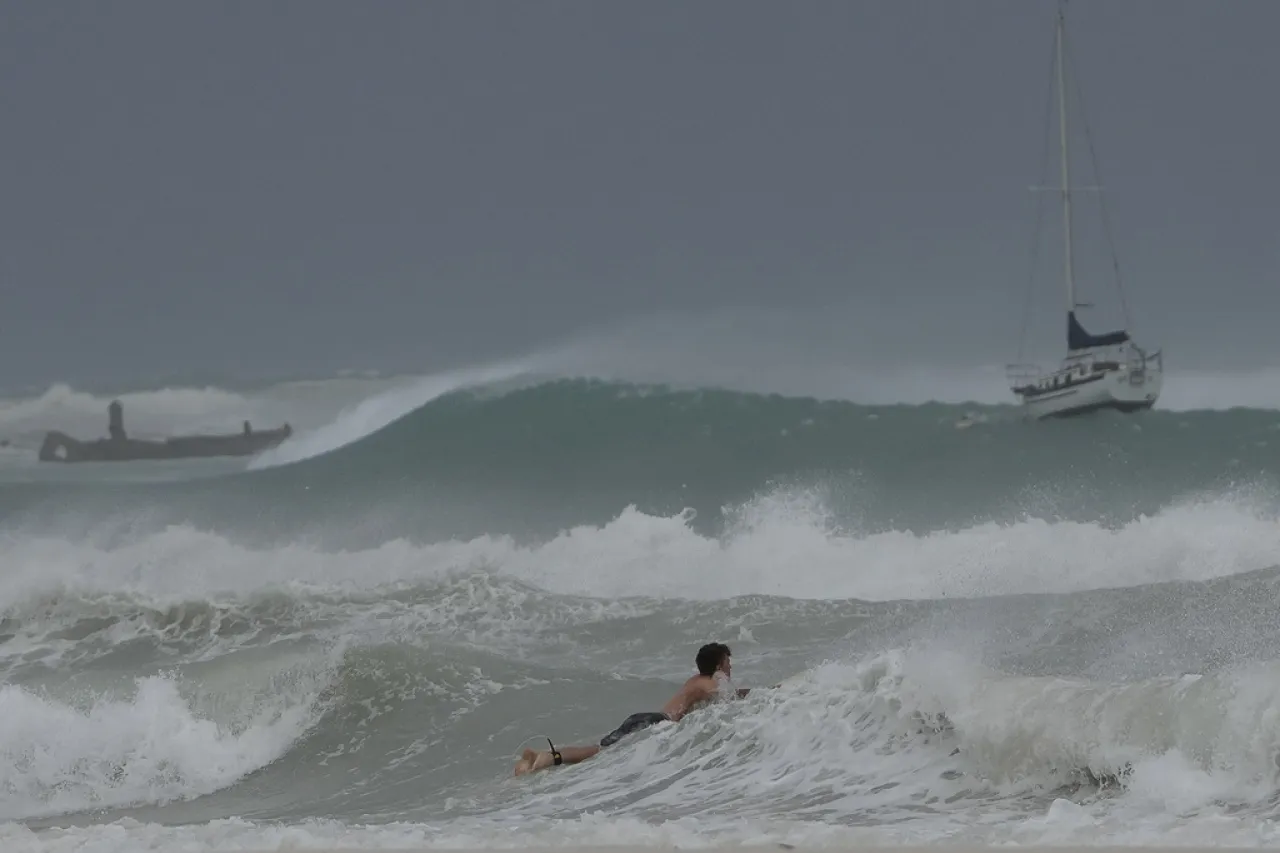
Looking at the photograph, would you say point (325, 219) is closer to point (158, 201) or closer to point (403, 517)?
point (158, 201)

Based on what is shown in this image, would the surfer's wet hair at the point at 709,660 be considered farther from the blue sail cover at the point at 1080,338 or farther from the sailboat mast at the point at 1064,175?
the sailboat mast at the point at 1064,175

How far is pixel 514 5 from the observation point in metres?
14.6

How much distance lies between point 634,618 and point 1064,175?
229 inches

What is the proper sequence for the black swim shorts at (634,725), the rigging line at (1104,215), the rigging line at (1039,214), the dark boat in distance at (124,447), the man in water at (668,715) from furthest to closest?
the dark boat in distance at (124,447)
the rigging line at (1039,214)
the rigging line at (1104,215)
the black swim shorts at (634,725)
the man in water at (668,715)

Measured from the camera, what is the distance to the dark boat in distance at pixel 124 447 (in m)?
14.2

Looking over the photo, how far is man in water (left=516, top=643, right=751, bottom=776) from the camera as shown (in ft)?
16.4

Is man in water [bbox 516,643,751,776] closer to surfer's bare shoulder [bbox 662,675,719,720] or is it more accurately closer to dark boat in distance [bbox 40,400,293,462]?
surfer's bare shoulder [bbox 662,675,719,720]

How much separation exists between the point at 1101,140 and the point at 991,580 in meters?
4.47

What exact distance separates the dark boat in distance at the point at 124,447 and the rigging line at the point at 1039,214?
656cm

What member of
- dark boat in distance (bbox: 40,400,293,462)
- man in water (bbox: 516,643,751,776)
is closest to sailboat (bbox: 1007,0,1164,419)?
dark boat in distance (bbox: 40,400,293,462)

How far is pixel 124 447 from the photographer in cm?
1434

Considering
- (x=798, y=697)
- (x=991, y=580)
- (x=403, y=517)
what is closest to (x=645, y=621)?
(x=991, y=580)

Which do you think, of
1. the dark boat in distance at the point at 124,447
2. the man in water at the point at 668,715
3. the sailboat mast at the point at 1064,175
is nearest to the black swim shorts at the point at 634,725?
the man in water at the point at 668,715

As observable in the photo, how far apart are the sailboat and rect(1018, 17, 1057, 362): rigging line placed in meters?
0.25
